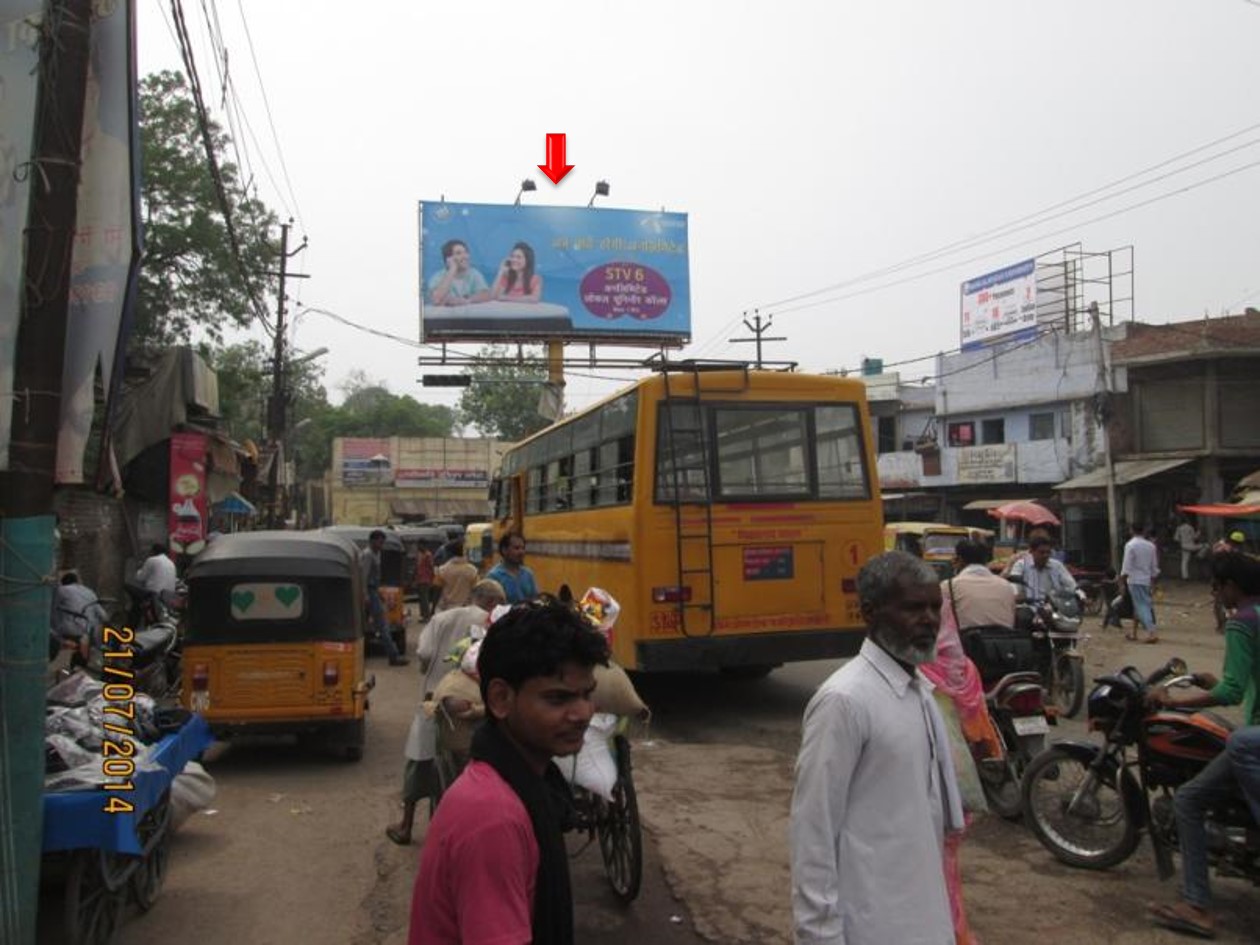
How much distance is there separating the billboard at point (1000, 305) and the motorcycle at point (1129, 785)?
29.3 metres

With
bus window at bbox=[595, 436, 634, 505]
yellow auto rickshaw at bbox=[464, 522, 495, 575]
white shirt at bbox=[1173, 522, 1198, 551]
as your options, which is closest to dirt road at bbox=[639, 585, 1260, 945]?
bus window at bbox=[595, 436, 634, 505]

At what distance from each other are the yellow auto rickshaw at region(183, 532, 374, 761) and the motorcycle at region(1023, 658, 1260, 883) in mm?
5167

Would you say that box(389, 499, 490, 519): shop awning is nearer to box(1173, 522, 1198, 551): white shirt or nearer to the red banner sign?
the red banner sign

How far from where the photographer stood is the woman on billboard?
93.7ft

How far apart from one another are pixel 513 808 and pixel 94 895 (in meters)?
3.51

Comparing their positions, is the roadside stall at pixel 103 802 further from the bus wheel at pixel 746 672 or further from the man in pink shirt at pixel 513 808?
the bus wheel at pixel 746 672

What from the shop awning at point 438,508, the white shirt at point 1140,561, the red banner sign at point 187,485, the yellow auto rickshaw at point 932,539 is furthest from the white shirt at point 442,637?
the shop awning at point 438,508

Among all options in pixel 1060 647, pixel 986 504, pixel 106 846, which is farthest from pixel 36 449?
pixel 986 504

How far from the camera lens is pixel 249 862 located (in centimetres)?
564

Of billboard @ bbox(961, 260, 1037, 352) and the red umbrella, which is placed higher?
billboard @ bbox(961, 260, 1037, 352)

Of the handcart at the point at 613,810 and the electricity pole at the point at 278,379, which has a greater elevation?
the electricity pole at the point at 278,379

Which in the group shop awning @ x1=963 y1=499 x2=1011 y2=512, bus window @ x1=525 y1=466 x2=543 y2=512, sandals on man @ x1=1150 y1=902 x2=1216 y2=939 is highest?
bus window @ x1=525 y1=466 x2=543 y2=512

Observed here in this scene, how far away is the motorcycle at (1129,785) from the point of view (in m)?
4.33

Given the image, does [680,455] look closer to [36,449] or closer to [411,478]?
[36,449]
